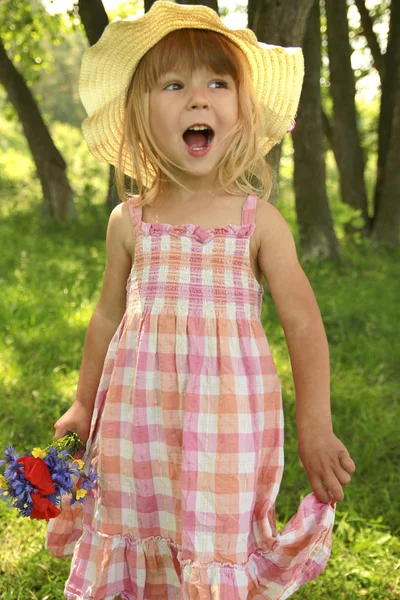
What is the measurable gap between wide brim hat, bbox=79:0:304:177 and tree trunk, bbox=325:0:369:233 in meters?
7.37

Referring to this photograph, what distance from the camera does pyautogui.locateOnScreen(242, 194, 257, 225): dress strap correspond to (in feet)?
7.09

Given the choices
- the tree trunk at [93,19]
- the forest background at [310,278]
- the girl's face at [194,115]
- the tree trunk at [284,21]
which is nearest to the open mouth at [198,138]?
the girl's face at [194,115]

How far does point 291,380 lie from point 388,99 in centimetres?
612

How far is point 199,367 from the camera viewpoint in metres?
2.06

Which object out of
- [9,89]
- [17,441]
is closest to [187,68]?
[17,441]

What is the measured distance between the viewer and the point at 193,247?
84.4 inches

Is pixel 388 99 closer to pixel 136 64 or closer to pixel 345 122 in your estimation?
pixel 345 122

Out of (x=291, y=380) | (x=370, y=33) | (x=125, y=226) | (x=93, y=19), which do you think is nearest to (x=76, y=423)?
(x=125, y=226)

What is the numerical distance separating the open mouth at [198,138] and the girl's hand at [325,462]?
0.89 m

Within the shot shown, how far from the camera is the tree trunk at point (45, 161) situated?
30.8 ft

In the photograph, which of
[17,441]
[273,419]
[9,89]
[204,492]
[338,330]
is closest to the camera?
[204,492]

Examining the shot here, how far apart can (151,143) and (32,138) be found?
777cm

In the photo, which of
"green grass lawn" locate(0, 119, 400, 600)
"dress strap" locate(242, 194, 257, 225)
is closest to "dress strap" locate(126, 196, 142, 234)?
"dress strap" locate(242, 194, 257, 225)

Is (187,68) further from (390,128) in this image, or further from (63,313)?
(390,128)
